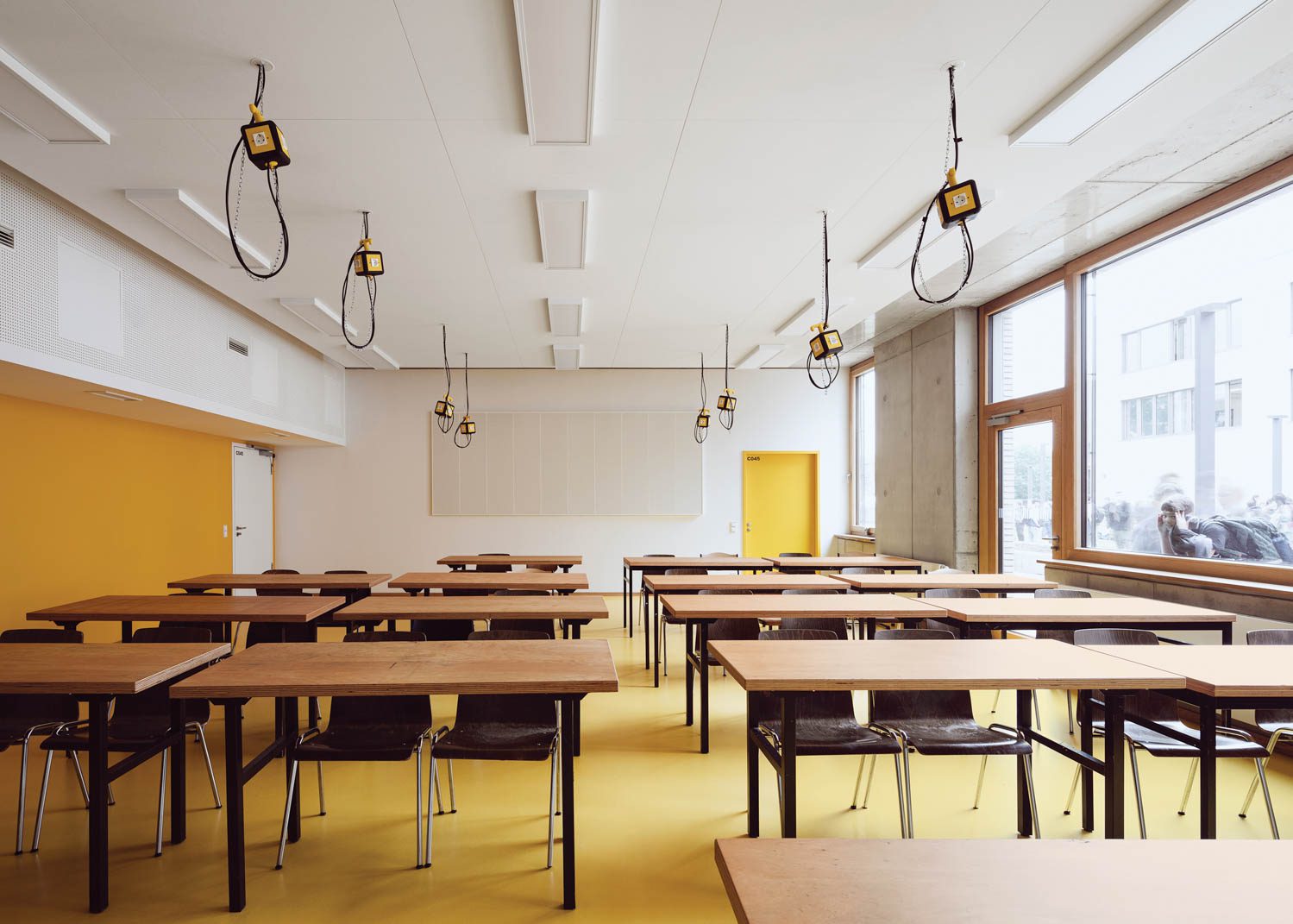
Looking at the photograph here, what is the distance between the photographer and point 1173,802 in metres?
3.60

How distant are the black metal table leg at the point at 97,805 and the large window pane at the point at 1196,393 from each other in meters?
6.41

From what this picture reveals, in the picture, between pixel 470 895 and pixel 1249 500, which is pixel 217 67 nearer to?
pixel 470 895

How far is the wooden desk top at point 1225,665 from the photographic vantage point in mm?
2547

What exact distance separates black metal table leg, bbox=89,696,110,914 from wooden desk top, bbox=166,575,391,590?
3192 mm

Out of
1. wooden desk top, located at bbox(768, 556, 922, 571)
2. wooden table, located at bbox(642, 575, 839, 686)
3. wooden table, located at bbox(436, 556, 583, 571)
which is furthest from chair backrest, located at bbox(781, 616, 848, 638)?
wooden table, located at bbox(436, 556, 583, 571)

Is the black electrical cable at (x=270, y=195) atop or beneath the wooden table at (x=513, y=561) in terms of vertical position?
atop

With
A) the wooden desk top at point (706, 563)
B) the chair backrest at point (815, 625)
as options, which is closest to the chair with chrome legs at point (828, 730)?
the chair backrest at point (815, 625)

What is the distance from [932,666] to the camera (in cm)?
287

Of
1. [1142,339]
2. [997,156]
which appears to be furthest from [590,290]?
[1142,339]

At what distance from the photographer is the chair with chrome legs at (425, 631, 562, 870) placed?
2951 millimetres

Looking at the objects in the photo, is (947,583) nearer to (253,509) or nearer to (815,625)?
(815,625)

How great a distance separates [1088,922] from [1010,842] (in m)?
0.27

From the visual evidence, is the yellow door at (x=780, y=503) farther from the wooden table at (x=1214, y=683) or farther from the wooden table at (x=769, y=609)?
the wooden table at (x=1214, y=683)

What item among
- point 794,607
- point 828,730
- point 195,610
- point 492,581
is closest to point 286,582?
point 195,610
